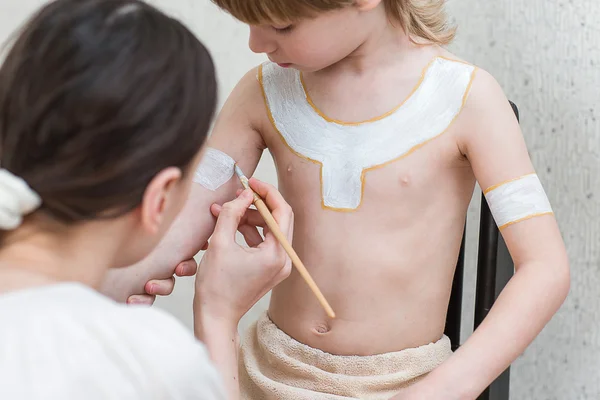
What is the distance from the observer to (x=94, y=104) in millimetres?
666

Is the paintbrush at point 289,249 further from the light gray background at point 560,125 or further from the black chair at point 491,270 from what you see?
the light gray background at point 560,125

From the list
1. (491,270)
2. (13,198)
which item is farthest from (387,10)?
(13,198)

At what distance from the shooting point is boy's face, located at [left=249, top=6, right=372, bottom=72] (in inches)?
38.9

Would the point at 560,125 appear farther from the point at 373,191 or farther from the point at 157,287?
the point at 157,287

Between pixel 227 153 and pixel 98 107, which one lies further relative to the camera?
pixel 227 153

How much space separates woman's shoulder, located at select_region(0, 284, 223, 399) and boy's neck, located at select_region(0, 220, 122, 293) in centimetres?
4

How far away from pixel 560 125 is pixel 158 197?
2.70 feet

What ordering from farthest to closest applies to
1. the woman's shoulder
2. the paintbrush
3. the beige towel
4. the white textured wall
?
the white textured wall → the beige towel → the paintbrush → the woman's shoulder

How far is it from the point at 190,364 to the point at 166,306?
102 centimetres

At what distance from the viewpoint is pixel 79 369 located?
627 mm

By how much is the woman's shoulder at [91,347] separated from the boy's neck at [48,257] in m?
0.04

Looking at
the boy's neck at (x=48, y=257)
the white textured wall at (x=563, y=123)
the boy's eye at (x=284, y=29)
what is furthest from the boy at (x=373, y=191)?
the boy's neck at (x=48, y=257)

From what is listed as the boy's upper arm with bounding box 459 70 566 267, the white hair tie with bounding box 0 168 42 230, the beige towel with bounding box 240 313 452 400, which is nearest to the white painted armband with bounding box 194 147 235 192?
the beige towel with bounding box 240 313 452 400

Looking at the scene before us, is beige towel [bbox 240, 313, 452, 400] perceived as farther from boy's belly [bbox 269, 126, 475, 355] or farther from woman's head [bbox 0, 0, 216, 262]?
woman's head [bbox 0, 0, 216, 262]
